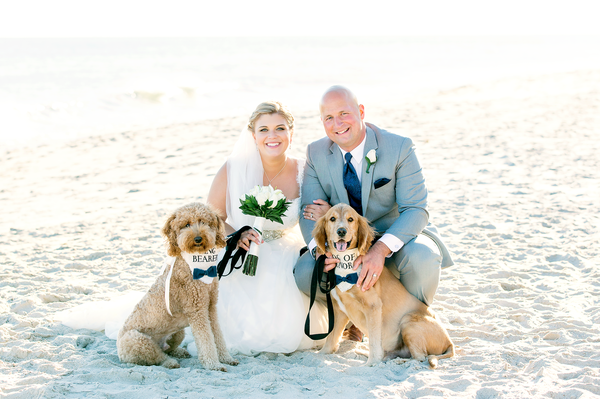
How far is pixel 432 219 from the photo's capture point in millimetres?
7555

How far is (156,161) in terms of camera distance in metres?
11.7

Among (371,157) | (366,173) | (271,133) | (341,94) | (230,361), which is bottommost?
(230,361)

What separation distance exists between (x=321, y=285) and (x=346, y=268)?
0.29 meters

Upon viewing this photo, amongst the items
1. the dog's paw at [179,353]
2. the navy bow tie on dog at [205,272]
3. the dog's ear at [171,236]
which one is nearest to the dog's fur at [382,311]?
the navy bow tie on dog at [205,272]

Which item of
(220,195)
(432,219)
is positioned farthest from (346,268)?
(432,219)

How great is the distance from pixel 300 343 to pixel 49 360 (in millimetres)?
1919

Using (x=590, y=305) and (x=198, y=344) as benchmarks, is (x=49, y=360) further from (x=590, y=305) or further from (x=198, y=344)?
(x=590, y=305)

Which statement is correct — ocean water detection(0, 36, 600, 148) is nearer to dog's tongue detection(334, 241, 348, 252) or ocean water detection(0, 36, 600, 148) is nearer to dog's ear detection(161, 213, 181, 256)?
dog's ear detection(161, 213, 181, 256)

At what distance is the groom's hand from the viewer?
12.8 ft

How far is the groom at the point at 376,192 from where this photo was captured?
13.6ft

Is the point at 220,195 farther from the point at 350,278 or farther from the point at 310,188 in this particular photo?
the point at 350,278

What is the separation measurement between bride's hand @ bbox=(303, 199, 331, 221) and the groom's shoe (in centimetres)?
106

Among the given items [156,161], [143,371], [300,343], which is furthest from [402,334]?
[156,161]

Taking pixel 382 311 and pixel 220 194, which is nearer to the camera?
pixel 382 311
